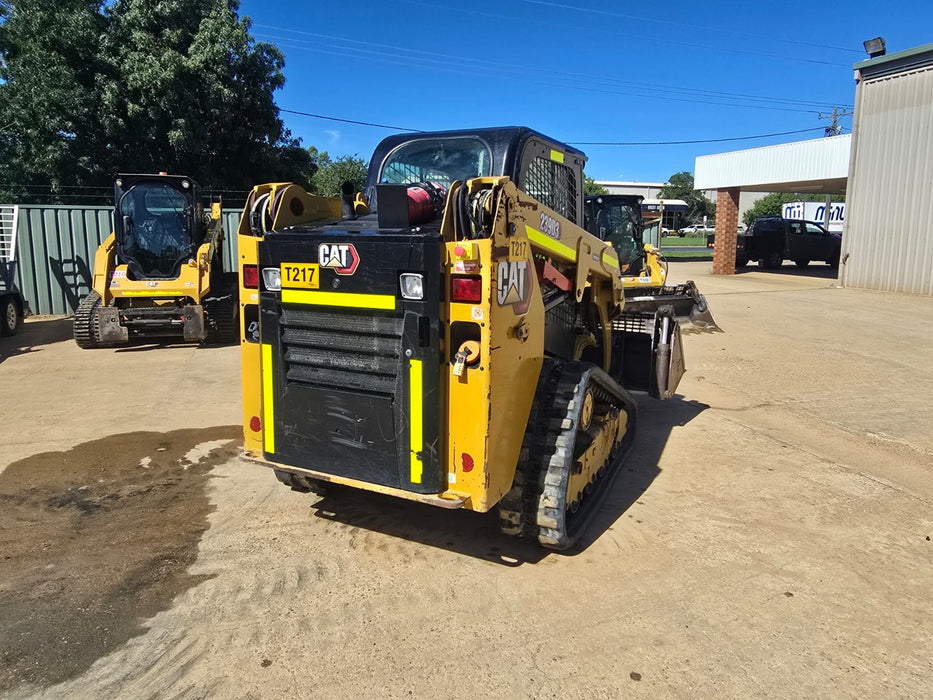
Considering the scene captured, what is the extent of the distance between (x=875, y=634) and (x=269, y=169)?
774 inches

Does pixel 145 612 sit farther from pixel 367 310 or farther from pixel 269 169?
pixel 269 169

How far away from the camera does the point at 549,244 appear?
4.01 meters

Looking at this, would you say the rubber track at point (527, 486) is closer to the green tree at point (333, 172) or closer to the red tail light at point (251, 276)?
the red tail light at point (251, 276)

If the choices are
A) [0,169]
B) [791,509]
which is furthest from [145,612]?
[0,169]

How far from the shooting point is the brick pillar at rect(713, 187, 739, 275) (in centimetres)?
2409

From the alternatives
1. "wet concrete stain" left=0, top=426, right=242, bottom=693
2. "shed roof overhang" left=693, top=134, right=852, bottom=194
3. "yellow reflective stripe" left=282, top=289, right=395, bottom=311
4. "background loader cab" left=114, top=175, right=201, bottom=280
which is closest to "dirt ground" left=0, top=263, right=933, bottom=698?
"wet concrete stain" left=0, top=426, right=242, bottom=693

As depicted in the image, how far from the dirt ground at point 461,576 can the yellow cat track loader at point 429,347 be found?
1.45 ft

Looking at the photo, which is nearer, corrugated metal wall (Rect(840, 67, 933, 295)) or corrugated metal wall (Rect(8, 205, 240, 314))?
corrugated metal wall (Rect(8, 205, 240, 314))

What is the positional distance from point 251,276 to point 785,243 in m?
25.1

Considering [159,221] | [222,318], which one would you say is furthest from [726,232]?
[159,221]

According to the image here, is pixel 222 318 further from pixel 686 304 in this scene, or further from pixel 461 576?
pixel 461 576

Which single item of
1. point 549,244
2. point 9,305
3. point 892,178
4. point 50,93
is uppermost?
point 50,93

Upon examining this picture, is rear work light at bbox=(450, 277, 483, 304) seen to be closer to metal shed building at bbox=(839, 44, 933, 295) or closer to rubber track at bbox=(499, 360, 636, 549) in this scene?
rubber track at bbox=(499, 360, 636, 549)

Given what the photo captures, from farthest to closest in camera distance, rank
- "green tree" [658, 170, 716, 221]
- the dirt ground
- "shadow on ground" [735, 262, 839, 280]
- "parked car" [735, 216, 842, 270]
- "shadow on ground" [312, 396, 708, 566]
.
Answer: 1. "green tree" [658, 170, 716, 221]
2. "parked car" [735, 216, 842, 270]
3. "shadow on ground" [735, 262, 839, 280]
4. "shadow on ground" [312, 396, 708, 566]
5. the dirt ground
